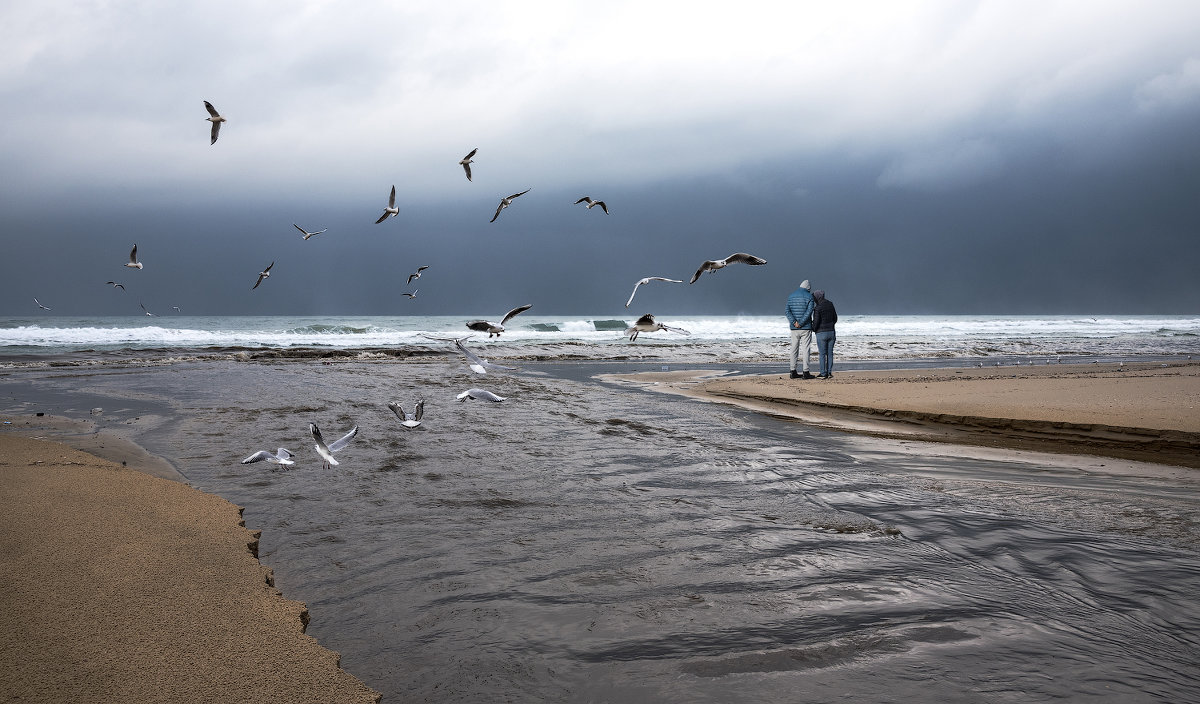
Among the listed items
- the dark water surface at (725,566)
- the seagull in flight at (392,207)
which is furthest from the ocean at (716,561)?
the seagull in flight at (392,207)

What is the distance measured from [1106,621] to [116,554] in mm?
4572

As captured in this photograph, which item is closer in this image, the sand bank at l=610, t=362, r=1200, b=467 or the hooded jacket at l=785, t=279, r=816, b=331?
the sand bank at l=610, t=362, r=1200, b=467

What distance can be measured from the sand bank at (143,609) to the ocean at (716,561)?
19cm

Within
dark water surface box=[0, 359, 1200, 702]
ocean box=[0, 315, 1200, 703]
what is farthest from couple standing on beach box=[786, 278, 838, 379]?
A: dark water surface box=[0, 359, 1200, 702]

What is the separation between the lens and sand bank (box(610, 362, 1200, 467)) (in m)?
7.20

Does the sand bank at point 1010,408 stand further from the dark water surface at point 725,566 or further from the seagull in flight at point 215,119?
the seagull in flight at point 215,119

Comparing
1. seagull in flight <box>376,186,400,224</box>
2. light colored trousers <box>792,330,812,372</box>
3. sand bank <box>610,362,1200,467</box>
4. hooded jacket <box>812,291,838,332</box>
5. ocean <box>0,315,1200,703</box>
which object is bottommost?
ocean <box>0,315,1200,703</box>

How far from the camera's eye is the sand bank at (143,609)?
2252 millimetres

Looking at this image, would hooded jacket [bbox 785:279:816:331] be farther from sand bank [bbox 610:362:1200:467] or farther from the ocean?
the ocean

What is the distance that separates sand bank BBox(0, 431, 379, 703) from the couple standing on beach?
485 inches

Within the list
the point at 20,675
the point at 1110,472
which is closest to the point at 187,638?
the point at 20,675

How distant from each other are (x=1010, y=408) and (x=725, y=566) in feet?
23.7

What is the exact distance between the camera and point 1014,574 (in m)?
3.53

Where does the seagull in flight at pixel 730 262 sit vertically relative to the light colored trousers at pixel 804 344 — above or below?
above
